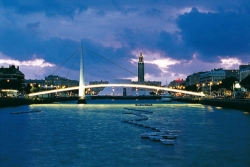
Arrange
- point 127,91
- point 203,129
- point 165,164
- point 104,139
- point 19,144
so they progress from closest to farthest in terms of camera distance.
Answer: point 165,164 < point 19,144 < point 104,139 < point 203,129 < point 127,91

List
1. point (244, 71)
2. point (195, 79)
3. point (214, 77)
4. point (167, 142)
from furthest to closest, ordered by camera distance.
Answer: point (195, 79) → point (214, 77) → point (244, 71) → point (167, 142)

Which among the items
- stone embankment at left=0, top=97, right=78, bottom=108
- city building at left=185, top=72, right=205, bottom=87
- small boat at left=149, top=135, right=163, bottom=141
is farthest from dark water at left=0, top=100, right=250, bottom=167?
city building at left=185, top=72, right=205, bottom=87

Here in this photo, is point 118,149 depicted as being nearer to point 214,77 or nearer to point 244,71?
point 244,71

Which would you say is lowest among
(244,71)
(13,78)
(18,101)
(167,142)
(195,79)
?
(167,142)

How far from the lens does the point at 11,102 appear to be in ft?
242

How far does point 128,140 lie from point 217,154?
6.23 m

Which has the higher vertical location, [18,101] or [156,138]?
[18,101]

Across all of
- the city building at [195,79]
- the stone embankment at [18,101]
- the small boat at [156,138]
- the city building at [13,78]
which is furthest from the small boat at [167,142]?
the city building at [195,79]

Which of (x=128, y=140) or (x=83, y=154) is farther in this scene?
(x=128, y=140)

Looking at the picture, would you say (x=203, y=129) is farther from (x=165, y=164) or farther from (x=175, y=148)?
(x=165, y=164)

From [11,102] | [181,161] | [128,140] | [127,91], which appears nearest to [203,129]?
[128,140]

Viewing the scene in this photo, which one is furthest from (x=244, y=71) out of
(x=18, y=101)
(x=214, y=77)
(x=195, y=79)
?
(x=195, y=79)

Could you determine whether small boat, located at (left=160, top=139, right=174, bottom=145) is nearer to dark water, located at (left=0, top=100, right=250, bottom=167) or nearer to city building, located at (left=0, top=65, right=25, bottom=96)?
dark water, located at (left=0, top=100, right=250, bottom=167)

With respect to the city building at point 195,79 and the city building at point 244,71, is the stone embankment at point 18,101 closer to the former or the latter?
the city building at point 244,71
